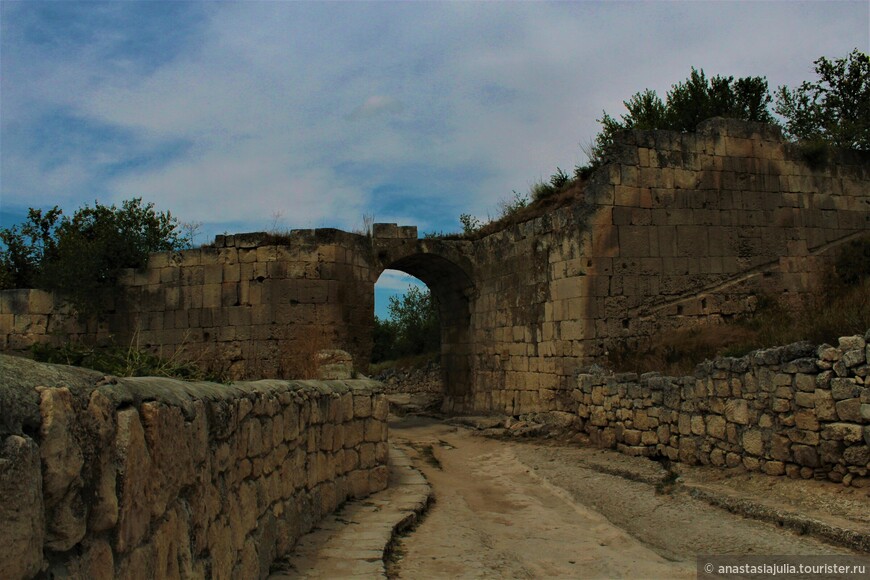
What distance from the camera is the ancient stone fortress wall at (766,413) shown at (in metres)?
7.16

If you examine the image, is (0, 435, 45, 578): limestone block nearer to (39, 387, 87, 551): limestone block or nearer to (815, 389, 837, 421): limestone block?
(39, 387, 87, 551): limestone block

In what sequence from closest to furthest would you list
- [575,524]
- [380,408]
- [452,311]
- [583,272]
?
[575,524] → [380,408] → [583,272] → [452,311]

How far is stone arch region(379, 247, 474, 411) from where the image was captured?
17047 millimetres

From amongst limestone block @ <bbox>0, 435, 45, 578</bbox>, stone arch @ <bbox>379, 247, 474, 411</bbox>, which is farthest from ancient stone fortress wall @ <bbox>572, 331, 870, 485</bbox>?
limestone block @ <bbox>0, 435, 45, 578</bbox>

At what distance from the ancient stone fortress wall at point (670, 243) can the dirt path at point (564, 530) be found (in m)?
3.52

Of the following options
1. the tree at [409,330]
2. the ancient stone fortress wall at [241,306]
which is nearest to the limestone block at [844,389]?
the ancient stone fortress wall at [241,306]

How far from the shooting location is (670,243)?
13523 millimetres

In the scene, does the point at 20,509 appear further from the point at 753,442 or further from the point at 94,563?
the point at 753,442

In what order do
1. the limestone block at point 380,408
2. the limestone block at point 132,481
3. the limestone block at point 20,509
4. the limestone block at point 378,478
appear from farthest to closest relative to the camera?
1. the limestone block at point 380,408
2. the limestone block at point 378,478
3. the limestone block at point 132,481
4. the limestone block at point 20,509

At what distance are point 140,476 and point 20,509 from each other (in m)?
0.77

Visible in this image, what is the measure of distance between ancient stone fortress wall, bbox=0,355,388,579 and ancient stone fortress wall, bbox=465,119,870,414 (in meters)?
8.69

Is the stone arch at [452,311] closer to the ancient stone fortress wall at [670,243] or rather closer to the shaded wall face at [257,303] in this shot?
the ancient stone fortress wall at [670,243]

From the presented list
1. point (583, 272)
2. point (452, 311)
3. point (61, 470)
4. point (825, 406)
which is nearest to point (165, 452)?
point (61, 470)

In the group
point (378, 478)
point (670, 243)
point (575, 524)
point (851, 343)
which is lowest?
point (575, 524)
